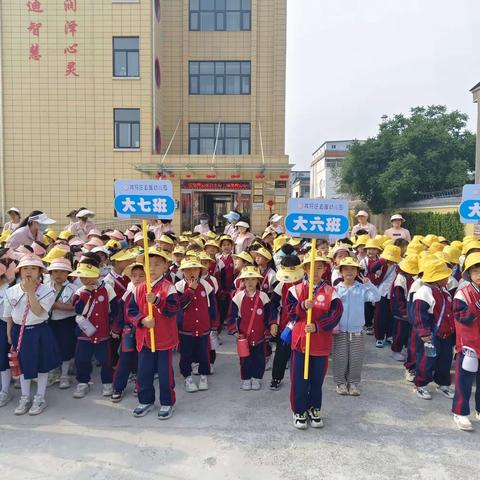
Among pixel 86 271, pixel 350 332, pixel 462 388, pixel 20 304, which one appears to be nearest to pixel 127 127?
pixel 86 271

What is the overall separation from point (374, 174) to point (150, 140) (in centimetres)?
1179

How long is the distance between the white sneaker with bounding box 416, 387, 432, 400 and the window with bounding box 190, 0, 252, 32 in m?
19.3

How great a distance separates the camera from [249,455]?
12.6 ft

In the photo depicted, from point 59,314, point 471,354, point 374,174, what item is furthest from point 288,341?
point 374,174

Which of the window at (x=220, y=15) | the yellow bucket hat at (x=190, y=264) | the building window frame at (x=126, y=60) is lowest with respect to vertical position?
the yellow bucket hat at (x=190, y=264)

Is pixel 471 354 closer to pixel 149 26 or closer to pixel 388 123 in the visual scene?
pixel 149 26

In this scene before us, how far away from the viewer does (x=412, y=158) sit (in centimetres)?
2084

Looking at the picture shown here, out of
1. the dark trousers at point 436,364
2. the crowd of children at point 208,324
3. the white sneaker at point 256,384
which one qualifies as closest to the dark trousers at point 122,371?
the crowd of children at point 208,324

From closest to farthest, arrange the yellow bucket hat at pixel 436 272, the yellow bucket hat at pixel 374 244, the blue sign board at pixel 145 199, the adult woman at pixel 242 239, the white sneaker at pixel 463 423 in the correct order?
the white sneaker at pixel 463 423 < the blue sign board at pixel 145 199 < the yellow bucket hat at pixel 436 272 < the yellow bucket hat at pixel 374 244 < the adult woman at pixel 242 239

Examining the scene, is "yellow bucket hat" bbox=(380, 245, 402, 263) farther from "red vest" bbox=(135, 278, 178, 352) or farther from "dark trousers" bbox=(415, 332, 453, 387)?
"red vest" bbox=(135, 278, 178, 352)

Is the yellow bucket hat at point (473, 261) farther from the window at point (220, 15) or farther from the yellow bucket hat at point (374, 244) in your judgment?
the window at point (220, 15)

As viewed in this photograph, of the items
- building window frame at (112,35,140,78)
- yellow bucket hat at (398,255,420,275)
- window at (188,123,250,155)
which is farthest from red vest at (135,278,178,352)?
window at (188,123,250,155)

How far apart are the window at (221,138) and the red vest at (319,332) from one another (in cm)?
1718

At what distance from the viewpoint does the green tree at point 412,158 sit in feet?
69.1
